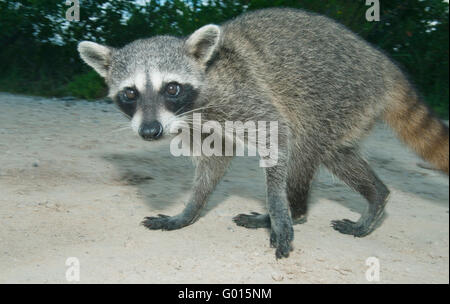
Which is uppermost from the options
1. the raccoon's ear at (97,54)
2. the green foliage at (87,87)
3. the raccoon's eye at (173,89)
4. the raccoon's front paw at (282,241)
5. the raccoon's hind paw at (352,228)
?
the raccoon's ear at (97,54)

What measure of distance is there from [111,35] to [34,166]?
3.25 meters

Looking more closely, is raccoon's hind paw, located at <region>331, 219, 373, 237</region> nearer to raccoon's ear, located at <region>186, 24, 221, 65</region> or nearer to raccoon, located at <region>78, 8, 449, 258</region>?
raccoon, located at <region>78, 8, 449, 258</region>

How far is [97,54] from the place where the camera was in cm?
389

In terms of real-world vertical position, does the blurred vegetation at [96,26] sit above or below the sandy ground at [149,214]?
above

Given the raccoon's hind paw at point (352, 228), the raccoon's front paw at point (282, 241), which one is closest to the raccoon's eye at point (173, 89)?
the raccoon's front paw at point (282, 241)

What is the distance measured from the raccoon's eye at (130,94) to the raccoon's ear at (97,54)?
0.44 m

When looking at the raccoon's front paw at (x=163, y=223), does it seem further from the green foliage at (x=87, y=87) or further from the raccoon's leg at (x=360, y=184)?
the green foliage at (x=87, y=87)

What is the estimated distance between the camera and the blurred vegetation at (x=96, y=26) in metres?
7.29

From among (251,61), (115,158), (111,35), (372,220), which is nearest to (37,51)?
(111,35)

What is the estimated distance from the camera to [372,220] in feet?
14.1

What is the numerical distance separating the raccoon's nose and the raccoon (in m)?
0.20

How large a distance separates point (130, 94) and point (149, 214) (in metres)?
1.14

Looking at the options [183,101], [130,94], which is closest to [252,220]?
[183,101]

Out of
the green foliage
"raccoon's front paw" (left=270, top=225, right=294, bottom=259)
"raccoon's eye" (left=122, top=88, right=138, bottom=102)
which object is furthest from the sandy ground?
the green foliage
